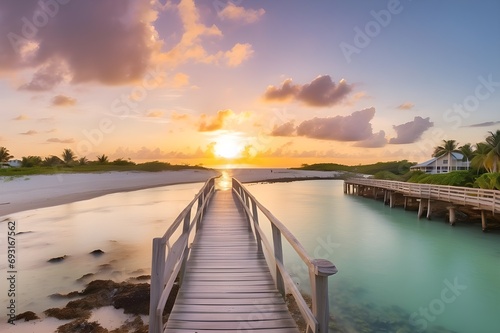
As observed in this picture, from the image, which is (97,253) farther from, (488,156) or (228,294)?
(488,156)

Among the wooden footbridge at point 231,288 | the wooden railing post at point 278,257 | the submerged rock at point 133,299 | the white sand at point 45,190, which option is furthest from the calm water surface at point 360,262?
the wooden railing post at point 278,257

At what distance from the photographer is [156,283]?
321 centimetres

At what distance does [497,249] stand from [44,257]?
2008cm

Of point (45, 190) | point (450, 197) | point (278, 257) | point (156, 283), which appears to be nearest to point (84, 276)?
point (278, 257)

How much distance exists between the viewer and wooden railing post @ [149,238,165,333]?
3.17 m

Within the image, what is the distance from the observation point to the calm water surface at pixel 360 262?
857 centimetres

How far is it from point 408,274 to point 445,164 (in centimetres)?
5072

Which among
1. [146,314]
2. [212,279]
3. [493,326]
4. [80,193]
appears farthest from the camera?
[80,193]

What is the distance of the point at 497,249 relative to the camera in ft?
50.0

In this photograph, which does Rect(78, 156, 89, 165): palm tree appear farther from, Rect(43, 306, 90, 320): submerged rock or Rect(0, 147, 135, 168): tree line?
Rect(43, 306, 90, 320): submerged rock

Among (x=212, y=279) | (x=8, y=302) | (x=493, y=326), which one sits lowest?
(x=493, y=326)

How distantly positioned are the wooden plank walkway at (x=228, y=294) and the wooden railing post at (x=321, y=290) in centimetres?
106

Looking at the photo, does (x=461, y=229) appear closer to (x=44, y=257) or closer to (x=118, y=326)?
(x=118, y=326)

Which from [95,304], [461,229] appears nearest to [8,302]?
[95,304]
